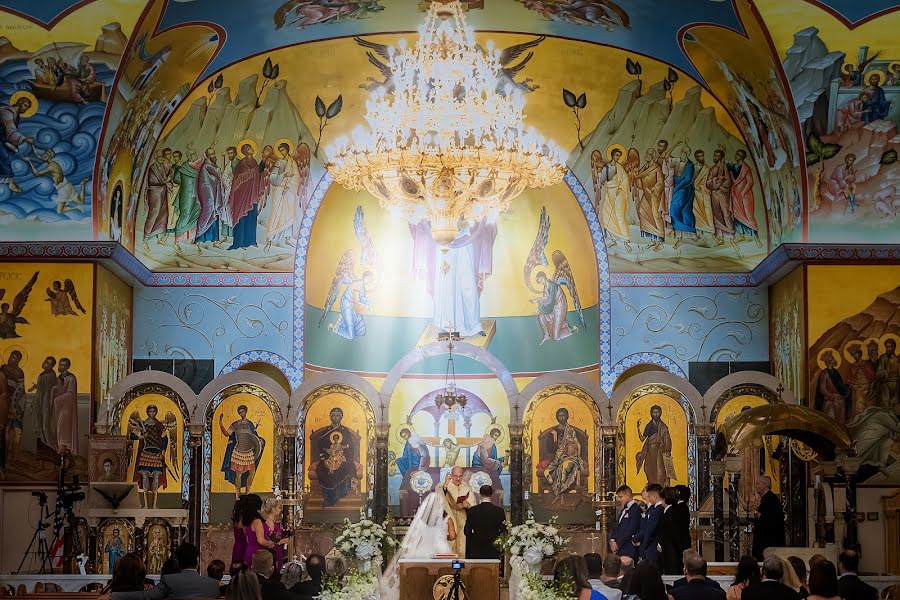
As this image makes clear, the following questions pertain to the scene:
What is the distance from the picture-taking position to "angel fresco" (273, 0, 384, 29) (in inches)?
808

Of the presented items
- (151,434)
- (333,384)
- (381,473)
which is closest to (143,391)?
(151,434)

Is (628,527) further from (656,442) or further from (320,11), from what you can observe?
(320,11)

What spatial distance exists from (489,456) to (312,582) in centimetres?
928

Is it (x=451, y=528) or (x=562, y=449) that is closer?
(x=451, y=528)

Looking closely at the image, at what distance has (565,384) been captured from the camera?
20.5 m

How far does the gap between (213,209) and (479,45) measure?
540 cm

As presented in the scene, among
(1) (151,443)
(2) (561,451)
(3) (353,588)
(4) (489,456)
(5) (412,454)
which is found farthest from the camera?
(5) (412,454)

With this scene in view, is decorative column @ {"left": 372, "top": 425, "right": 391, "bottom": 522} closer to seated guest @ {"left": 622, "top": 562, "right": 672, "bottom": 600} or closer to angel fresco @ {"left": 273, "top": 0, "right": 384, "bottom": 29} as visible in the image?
angel fresco @ {"left": 273, "top": 0, "right": 384, "bottom": 29}

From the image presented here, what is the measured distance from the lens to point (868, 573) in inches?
763

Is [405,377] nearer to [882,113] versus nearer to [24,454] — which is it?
[24,454]

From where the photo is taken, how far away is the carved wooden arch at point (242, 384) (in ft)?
66.5

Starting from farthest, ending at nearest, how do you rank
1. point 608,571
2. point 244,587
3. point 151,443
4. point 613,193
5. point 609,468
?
point 613,193, point 151,443, point 609,468, point 608,571, point 244,587

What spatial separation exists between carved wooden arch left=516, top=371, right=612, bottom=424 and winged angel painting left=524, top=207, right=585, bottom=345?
12.2ft

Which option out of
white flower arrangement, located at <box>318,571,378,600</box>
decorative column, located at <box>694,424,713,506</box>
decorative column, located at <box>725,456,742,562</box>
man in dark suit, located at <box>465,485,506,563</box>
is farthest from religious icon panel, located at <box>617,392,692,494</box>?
white flower arrangement, located at <box>318,571,378,600</box>
